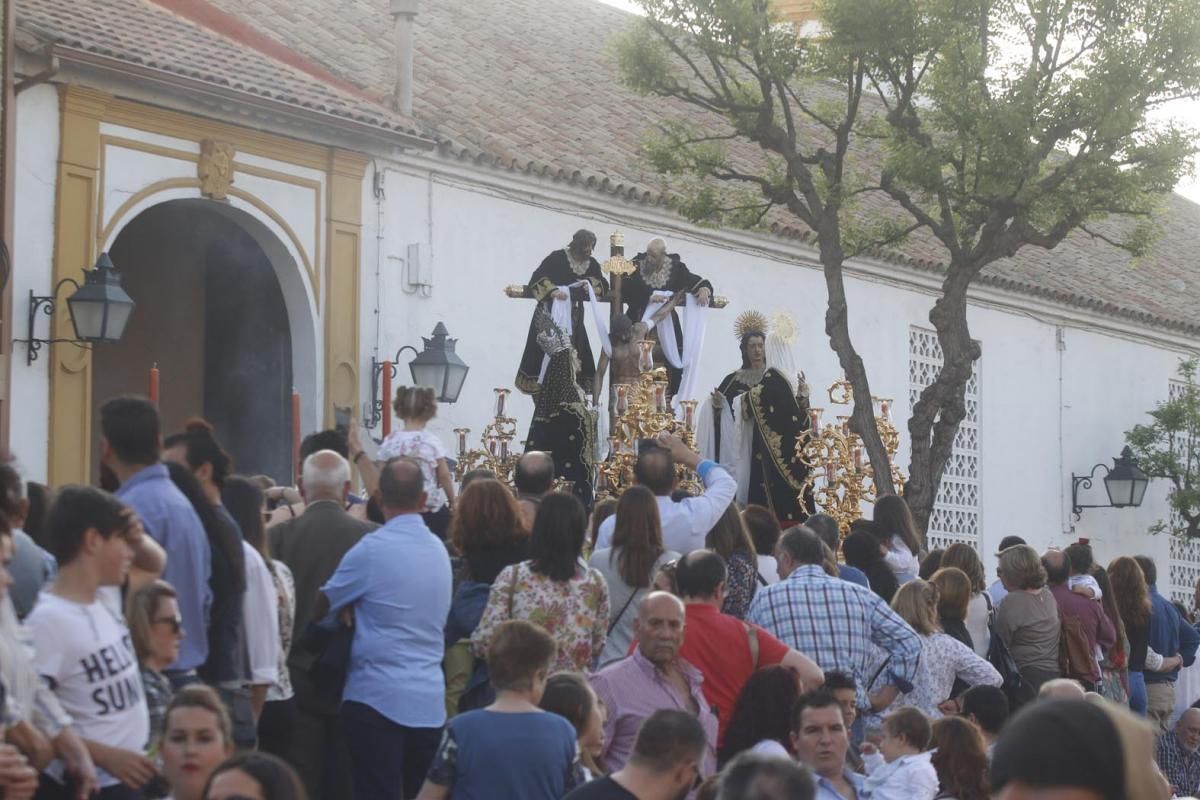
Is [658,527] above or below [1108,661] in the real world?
above

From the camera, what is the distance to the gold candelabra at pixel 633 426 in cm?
1212

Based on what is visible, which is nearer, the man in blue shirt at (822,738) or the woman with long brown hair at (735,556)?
the man in blue shirt at (822,738)

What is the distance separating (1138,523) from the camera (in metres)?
28.0

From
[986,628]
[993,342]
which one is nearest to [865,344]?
[993,342]

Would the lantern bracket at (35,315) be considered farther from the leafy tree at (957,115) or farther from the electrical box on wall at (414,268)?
the leafy tree at (957,115)

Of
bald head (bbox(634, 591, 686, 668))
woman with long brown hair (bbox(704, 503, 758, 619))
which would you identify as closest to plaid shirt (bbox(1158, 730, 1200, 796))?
woman with long brown hair (bbox(704, 503, 758, 619))

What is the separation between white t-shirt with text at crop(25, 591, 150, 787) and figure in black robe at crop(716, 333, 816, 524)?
865cm

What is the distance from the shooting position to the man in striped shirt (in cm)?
787

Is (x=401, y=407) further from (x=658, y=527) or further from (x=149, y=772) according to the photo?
(x=149, y=772)

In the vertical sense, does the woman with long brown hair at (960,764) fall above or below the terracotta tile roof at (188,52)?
below

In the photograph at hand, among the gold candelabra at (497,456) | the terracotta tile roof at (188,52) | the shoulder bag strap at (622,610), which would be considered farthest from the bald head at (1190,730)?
the terracotta tile roof at (188,52)

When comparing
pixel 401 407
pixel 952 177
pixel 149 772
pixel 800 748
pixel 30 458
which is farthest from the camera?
pixel 952 177

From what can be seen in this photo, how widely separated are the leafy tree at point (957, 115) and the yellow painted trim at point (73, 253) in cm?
428

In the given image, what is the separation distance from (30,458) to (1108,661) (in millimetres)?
7692
